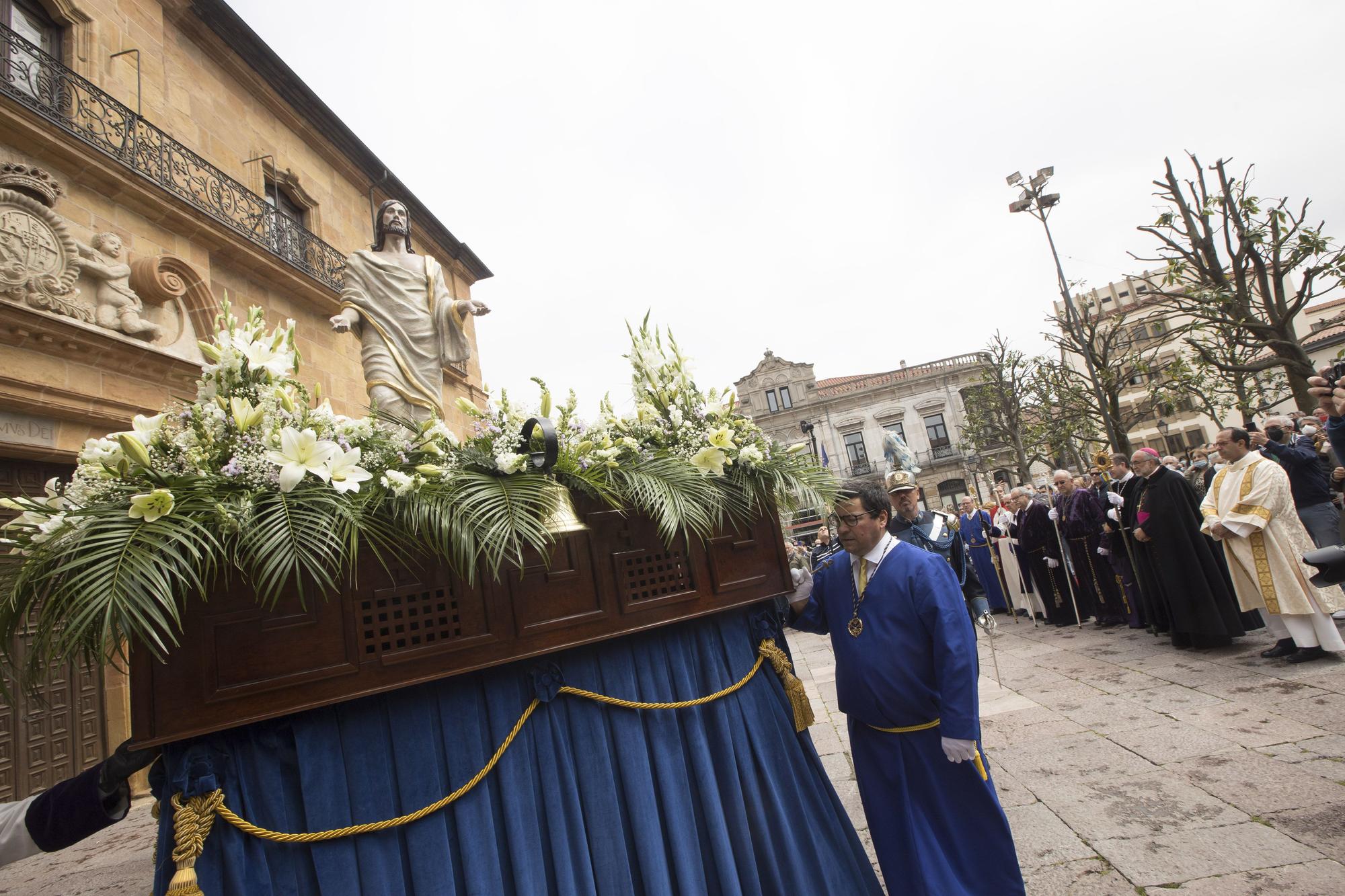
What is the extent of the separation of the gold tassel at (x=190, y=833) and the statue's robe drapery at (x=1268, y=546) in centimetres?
700

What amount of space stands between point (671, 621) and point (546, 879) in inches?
33.7

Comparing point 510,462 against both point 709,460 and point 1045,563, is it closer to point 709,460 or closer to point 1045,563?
point 709,460

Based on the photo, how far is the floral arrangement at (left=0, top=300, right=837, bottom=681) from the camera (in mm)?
1554

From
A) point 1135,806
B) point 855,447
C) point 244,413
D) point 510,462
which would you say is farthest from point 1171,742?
point 855,447

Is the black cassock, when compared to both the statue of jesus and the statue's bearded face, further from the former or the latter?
the statue's bearded face

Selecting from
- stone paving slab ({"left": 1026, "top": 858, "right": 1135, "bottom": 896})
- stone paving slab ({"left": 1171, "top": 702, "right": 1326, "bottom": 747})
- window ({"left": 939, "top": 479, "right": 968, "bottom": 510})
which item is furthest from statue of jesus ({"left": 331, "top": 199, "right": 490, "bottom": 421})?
window ({"left": 939, "top": 479, "right": 968, "bottom": 510})

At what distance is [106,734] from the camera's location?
6770 mm

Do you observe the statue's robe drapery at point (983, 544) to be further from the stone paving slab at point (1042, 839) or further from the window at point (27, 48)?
the window at point (27, 48)

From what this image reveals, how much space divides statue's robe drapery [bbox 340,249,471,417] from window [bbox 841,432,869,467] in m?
42.1

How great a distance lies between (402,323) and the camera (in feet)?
12.9

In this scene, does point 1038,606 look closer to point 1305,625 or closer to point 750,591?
point 1305,625

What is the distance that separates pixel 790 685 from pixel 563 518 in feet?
4.22

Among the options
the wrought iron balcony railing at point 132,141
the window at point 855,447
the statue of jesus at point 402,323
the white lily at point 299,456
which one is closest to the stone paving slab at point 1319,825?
the white lily at point 299,456

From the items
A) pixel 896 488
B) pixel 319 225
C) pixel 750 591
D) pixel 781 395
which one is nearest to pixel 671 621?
pixel 750 591
